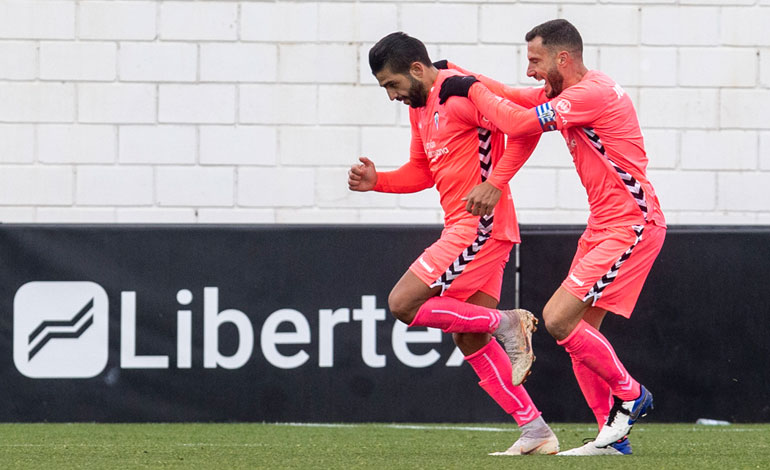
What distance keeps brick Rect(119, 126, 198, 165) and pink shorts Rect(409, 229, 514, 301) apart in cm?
325

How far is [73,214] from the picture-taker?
25.5 feet

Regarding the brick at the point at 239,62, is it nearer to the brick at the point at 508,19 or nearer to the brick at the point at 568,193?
the brick at the point at 508,19

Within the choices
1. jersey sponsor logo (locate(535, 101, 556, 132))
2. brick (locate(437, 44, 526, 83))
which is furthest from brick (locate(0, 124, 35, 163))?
jersey sponsor logo (locate(535, 101, 556, 132))

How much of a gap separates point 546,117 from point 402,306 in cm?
98

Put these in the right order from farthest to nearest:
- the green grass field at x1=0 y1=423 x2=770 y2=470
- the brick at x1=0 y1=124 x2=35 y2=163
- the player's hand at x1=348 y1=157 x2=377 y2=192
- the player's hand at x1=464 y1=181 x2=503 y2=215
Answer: the brick at x1=0 y1=124 x2=35 y2=163 → the player's hand at x1=348 y1=157 x2=377 y2=192 → the player's hand at x1=464 y1=181 x2=503 y2=215 → the green grass field at x1=0 y1=423 x2=770 y2=470

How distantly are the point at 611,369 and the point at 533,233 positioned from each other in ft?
7.16

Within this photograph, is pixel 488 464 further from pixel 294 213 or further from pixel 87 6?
pixel 87 6

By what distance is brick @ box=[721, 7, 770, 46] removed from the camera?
791cm

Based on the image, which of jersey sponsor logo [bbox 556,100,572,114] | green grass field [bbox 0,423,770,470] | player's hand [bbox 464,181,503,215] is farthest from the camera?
player's hand [bbox 464,181,503,215]

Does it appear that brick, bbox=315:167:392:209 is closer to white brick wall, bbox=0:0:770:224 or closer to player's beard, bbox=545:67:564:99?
white brick wall, bbox=0:0:770:224

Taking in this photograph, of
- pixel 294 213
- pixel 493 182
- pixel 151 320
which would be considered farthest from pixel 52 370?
pixel 493 182

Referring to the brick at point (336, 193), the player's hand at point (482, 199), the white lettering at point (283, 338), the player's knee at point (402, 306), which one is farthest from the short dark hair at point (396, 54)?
the brick at point (336, 193)

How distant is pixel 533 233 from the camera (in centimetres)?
679

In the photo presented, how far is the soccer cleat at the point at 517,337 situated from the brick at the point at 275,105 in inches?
129
